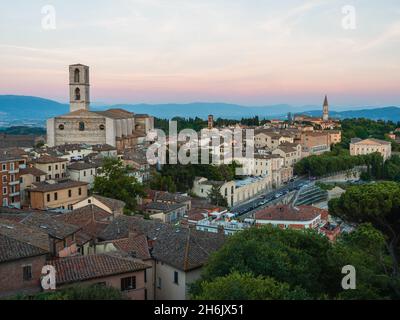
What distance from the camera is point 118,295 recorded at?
9.70 m

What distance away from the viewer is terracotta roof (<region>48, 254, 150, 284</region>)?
11.9 meters

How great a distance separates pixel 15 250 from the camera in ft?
38.0

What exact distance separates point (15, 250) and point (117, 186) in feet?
53.7

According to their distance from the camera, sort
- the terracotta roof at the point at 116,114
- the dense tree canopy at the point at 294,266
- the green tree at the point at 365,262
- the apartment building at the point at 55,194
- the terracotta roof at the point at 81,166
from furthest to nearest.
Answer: the terracotta roof at the point at 116,114
the terracotta roof at the point at 81,166
the apartment building at the point at 55,194
the dense tree canopy at the point at 294,266
the green tree at the point at 365,262

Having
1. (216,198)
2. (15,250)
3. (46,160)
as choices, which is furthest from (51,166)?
(15,250)

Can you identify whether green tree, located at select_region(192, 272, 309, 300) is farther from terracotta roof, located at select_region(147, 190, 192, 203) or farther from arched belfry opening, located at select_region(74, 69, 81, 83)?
arched belfry opening, located at select_region(74, 69, 81, 83)

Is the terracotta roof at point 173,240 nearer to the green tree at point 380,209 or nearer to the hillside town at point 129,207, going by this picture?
the hillside town at point 129,207

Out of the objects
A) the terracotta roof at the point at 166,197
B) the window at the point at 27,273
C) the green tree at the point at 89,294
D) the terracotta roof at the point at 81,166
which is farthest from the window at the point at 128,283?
the terracotta roof at the point at 81,166

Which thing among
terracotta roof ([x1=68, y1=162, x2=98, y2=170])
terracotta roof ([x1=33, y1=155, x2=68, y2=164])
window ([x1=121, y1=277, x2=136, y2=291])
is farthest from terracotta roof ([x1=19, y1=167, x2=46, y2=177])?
window ([x1=121, y1=277, x2=136, y2=291])

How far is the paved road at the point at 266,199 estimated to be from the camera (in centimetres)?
3672

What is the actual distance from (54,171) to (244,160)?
22.2m

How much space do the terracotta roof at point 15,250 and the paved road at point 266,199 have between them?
2192cm

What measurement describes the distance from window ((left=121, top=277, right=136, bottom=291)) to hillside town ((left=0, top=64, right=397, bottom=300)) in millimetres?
28
